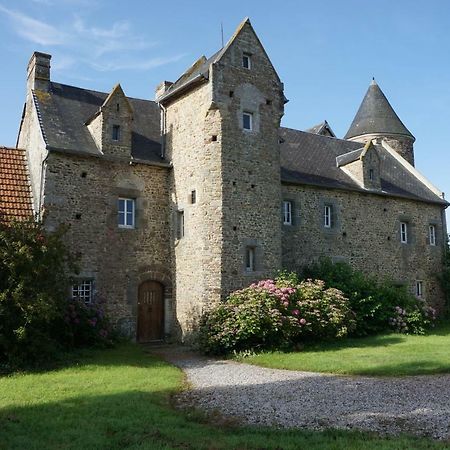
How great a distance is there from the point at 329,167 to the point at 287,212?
404cm

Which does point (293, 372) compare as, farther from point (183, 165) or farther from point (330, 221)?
point (330, 221)

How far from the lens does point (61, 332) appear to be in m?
13.9

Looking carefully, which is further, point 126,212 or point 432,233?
point 432,233

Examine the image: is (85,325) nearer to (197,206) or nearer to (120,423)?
(197,206)

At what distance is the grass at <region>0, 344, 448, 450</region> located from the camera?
20.6ft

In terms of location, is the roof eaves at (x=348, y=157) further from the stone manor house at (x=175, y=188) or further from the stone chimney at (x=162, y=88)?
the stone chimney at (x=162, y=88)

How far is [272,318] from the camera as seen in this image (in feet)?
46.3

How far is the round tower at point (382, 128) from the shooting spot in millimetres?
27891

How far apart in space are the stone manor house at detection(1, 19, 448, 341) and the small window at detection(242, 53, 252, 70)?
6cm

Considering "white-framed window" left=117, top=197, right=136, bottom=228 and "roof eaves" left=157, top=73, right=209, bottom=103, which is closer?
"roof eaves" left=157, top=73, right=209, bottom=103

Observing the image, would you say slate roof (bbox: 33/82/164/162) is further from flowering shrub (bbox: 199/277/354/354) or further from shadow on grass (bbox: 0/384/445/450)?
shadow on grass (bbox: 0/384/445/450)

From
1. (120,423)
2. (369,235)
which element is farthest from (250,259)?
(120,423)

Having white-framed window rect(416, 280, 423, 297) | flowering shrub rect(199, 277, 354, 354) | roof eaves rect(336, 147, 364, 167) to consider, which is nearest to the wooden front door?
flowering shrub rect(199, 277, 354, 354)

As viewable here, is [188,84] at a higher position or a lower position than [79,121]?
higher
